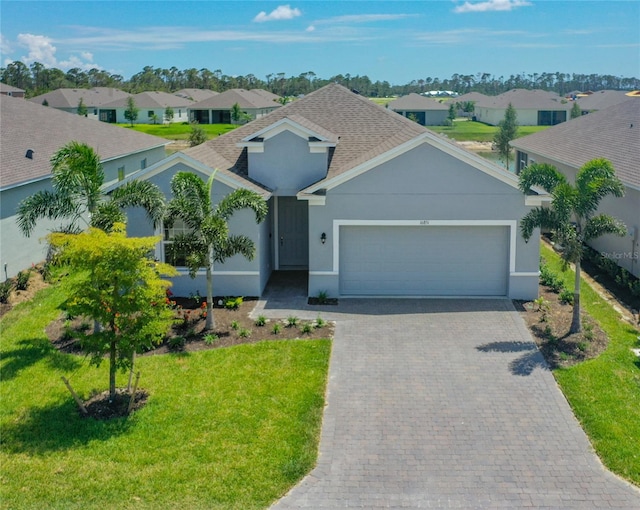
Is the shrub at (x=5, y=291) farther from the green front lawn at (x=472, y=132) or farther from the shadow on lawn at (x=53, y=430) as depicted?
the green front lawn at (x=472, y=132)

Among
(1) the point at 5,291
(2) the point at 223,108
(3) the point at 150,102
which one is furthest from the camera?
(3) the point at 150,102

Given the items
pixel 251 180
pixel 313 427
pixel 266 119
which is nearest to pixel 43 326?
pixel 251 180

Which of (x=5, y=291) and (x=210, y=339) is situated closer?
(x=210, y=339)

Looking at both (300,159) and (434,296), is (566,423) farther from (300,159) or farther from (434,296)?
(300,159)

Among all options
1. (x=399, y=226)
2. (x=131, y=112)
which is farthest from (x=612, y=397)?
(x=131, y=112)

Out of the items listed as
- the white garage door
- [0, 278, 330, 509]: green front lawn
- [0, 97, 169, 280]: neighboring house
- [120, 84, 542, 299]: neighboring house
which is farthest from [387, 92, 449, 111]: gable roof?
[0, 278, 330, 509]: green front lawn

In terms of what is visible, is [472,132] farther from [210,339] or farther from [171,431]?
[171,431]

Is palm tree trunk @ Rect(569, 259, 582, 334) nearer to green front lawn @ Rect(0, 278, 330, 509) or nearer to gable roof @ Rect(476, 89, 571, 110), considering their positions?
green front lawn @ Rect(0, 278, 330, 509)
